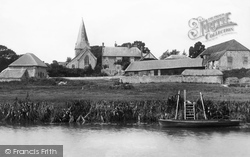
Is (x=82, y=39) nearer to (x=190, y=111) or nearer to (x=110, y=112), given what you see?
(x=110, y=112)

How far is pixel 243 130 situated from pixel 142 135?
27.3 ft

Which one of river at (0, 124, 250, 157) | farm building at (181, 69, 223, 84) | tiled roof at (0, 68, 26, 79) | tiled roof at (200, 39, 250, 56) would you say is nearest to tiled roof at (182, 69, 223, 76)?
farm building at (181, 69, 223, 84)

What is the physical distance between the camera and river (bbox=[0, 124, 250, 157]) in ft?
70.6

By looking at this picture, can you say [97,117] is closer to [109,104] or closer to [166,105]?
[109,104]

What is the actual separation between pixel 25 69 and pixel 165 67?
91.8 ft

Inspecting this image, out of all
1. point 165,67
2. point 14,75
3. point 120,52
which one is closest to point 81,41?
point 120,52

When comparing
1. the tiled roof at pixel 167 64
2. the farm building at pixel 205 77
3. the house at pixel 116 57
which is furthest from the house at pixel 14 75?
the farm building at pixel 205 77

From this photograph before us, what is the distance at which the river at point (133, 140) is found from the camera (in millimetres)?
21516

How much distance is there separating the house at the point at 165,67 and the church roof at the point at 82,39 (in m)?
21.5

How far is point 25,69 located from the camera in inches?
2788

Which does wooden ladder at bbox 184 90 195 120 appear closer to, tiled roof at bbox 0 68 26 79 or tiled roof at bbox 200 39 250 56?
tiled roof at bbox 200 39 250 56

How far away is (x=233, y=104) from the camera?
Result: 3031 cm

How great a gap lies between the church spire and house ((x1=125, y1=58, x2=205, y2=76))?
21476mm

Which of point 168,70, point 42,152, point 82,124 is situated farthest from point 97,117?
point 168,70
